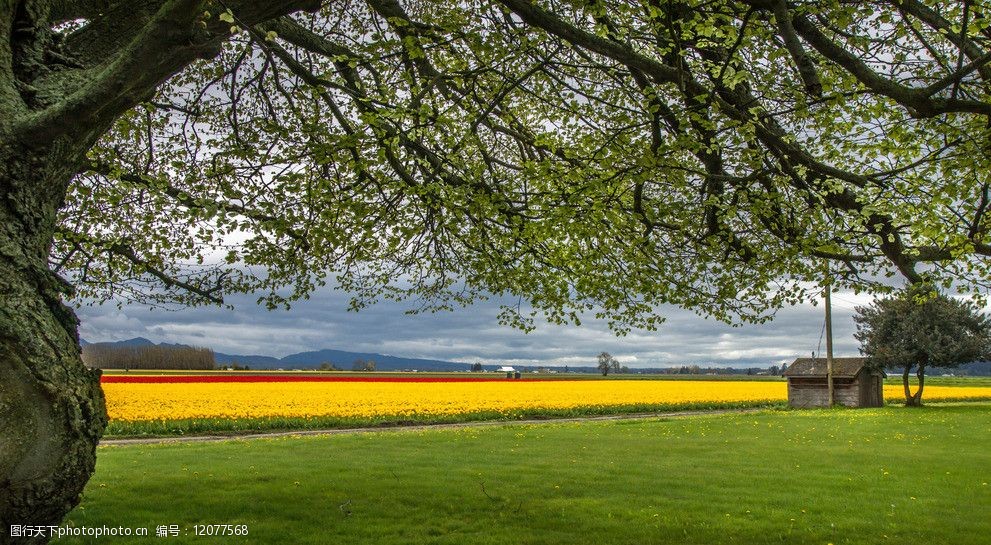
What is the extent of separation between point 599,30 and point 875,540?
7767mm

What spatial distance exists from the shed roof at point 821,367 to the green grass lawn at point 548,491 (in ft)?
83.4

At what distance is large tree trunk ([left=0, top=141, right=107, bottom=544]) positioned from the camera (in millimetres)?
5109

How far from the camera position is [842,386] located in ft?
150

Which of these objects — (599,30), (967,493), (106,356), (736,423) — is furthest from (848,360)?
(106,356)

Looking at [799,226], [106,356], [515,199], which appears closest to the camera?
[799,226]

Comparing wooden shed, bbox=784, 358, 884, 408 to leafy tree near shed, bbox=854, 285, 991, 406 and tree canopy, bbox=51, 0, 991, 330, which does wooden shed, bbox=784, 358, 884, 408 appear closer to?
leafy tree near shed, bbox=854, 285, 991, 406

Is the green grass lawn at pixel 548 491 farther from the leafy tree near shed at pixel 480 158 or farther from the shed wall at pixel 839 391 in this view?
the shed wall at pixel 839 391

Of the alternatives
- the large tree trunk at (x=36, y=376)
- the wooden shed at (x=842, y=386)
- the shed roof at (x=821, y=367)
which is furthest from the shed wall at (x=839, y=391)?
the large tree trunk at (x=36, y=376)

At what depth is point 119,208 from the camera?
1345cm

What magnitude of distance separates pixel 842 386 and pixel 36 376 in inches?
1934

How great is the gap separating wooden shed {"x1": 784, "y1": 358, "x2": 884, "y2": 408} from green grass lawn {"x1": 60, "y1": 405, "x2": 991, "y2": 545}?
82.4 feet

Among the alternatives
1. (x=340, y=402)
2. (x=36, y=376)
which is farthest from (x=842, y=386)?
(x=36, y=376)

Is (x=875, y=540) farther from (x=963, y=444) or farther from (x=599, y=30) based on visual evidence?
(x=963, y=444)

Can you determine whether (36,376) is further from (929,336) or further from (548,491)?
(929,336)
